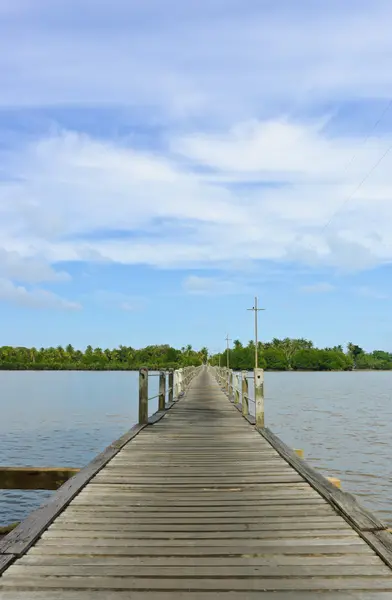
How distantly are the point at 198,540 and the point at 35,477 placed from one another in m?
4.35

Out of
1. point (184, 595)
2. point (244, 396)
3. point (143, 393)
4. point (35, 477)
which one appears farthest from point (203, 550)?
point (244, 396)

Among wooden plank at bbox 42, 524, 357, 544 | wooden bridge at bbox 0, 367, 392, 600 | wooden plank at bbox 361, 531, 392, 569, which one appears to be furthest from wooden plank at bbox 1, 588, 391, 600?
wooden plank at bbox 42, 524, 357, 544

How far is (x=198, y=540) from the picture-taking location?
14.6 feet

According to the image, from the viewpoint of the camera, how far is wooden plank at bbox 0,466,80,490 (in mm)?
8023

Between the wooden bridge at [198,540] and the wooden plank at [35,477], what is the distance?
66 centimetres

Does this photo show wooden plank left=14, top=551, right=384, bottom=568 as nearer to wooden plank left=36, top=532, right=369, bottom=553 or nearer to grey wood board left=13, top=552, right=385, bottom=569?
grey wood board left=13, top=552, right=385, bottom=569

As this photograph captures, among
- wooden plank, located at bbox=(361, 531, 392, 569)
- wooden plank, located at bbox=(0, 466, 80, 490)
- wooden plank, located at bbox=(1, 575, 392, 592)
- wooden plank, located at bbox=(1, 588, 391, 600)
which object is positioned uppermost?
wooden plank, located at bbox=(361, 531, 392, 569)

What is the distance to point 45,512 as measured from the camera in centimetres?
524

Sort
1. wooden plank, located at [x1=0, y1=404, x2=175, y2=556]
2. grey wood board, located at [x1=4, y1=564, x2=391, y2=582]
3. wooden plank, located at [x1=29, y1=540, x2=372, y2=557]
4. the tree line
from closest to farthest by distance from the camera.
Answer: grey wood board, located at [x1=4, y1=564, x2=391, y2=582], wooden plank, located at [x1=29, y1=540, x2=372, y2=557], wooden plank, located at [x1=0, y1=404, x2=175, y2=556], the tree line

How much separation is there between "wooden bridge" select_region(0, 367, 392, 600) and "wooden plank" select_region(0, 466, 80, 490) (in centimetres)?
66

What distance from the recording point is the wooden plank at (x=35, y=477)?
8023 millimetres

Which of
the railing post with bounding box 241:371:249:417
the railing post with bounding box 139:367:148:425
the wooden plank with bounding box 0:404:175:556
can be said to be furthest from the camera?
the railing post with bounding box 241:371:249:417

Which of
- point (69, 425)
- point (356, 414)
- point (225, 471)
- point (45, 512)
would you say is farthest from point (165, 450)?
point (356, 414)

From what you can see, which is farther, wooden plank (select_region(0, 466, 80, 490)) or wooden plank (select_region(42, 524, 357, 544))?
wooden plank (select_region(0, 466, 80, 490))
